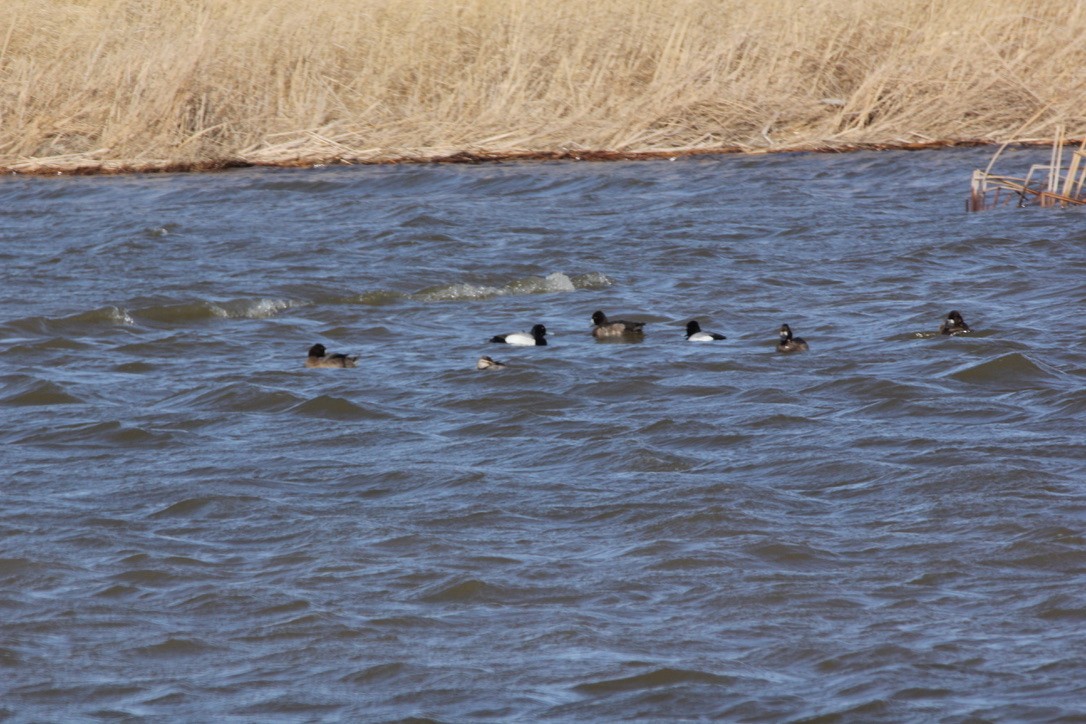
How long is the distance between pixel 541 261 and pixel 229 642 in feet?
29.1

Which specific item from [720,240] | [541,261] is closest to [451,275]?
[541,261]

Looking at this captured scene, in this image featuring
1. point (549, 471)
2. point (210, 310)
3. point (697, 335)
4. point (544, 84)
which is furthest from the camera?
point (544, 84)

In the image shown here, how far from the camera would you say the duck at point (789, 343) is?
1050 centimetres

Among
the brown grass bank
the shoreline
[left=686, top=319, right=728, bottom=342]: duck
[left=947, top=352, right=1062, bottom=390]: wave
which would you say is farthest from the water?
the brown grass bank

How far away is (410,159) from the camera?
19141 millimetres

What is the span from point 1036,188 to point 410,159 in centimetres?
752

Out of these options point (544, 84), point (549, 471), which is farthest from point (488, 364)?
point (544, 84)

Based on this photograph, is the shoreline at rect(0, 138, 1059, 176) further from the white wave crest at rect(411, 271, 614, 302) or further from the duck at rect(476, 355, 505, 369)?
the duck at rect(476, 355, 505, 369)

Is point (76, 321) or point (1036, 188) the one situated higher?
point (1036, 188)

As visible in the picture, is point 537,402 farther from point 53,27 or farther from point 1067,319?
point 53,27

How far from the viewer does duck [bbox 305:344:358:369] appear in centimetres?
1062

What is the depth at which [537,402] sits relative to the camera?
379 inches

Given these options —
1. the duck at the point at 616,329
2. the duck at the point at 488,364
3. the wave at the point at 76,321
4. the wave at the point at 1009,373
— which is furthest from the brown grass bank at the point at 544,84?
the wave at the point at 1009,373

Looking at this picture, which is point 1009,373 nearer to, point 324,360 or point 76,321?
point 324,360
